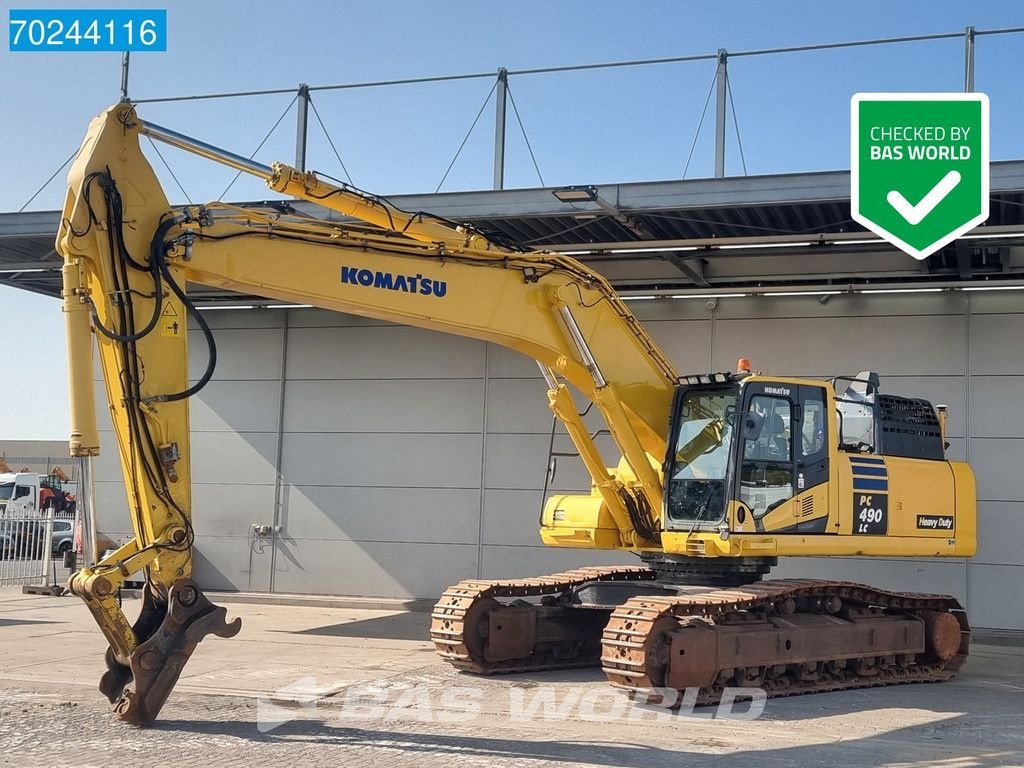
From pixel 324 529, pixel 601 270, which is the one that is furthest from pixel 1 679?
pixel 601 270

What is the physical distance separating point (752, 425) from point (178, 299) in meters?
5.55

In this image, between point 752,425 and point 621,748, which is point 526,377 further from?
point 621,748

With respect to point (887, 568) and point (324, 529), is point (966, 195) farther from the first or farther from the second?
point (324, 529)

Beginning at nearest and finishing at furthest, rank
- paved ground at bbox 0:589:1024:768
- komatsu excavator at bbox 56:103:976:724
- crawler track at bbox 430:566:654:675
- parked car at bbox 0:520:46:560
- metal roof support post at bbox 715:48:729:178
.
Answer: paved ground at bbox 0:589:1024:768 → komatsu excavator at bbox 56:103:976:724 → crawler track at bbox 430:566:654:675 → metal roof support post at bbox 715:48:729:178 → parked car at bbox 0:520:46:560

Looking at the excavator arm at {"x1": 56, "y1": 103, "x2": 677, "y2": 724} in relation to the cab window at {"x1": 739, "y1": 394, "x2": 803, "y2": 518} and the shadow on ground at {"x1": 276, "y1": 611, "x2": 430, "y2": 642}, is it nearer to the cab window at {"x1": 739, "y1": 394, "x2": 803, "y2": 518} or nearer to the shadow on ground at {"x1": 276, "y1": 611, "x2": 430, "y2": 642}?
the cab window at {"x1": 739, "y1": 394, "x2": 803, "y2": 518}

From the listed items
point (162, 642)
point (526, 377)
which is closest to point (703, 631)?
point (162, 642)

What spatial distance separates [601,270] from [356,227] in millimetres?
7589

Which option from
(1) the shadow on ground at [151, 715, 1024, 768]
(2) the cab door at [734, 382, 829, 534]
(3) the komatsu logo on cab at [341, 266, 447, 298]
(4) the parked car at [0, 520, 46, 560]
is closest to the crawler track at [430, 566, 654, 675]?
(2) the cab door at [734, 382, 829, 534]

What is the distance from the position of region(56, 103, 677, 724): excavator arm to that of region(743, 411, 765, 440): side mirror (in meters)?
1.17

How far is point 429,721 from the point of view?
940cm

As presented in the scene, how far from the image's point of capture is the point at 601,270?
58.6ft

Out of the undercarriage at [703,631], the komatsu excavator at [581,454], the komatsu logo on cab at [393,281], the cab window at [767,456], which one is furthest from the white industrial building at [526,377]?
the komatsu logo on cab at [393,281]

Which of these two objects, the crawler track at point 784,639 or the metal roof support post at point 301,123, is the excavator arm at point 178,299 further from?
the metal roof support post at point 301,123

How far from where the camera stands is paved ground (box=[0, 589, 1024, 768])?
810cm
